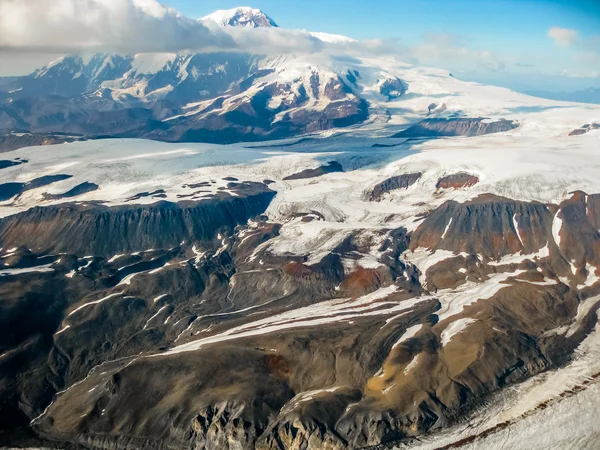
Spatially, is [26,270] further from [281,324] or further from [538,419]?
[538,419]

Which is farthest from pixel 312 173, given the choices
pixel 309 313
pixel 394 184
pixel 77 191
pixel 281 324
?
pixel 281 324

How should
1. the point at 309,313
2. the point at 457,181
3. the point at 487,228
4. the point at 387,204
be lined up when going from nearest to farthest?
the point at 309,313
the point at 487,228
the point at 387,204
the point at 457,181

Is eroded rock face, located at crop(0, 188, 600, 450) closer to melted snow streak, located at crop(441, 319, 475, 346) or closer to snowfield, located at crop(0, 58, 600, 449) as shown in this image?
melted snow streak, located at crop(441, 319, 475, 346)

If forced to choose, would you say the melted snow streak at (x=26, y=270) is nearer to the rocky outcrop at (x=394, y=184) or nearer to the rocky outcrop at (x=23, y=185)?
the rocky outcrop at (x=23, y=185)

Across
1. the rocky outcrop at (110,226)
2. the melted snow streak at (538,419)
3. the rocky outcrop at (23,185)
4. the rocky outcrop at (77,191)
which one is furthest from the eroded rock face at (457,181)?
the rocky outcrop at (23,185)

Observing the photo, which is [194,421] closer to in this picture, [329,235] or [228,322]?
[228,322]

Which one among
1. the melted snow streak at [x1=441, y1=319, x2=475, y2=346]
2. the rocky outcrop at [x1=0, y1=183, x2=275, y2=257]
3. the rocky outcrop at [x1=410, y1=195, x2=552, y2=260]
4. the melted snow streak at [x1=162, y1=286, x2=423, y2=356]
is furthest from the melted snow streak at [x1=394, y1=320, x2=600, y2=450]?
the rocky outcrop at [x1=0, y1=183, x2=275, y2=257]
